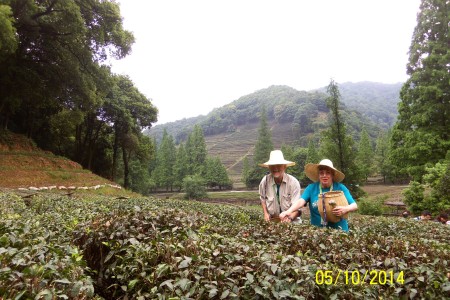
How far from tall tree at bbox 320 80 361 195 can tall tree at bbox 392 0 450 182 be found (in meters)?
3.42

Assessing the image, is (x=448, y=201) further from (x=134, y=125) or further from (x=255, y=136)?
(x=255, y=136)

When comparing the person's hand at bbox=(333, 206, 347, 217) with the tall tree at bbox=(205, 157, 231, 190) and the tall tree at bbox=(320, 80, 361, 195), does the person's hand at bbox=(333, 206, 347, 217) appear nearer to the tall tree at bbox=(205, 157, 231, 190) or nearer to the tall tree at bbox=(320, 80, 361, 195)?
the tall tree at bbox=(320, 80, 361, 195)

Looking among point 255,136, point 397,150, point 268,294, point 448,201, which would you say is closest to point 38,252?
point 268,294

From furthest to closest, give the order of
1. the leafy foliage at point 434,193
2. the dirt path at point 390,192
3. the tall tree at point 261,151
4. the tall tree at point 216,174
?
1. the tall tree at point 216,174
2. the tall tree at point 261,151
3. the dirt path at point 390,192
4. the leafy foliage at point 434,193

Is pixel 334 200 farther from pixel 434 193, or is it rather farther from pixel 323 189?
pixel 434 193

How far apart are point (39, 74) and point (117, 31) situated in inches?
241

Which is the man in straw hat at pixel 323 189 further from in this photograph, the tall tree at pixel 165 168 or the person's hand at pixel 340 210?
the tall tree at pixel 165 168

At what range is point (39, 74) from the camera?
1950 cm

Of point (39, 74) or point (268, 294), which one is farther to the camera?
point (39, 74)

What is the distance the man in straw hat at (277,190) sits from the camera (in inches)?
184
